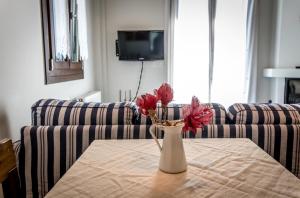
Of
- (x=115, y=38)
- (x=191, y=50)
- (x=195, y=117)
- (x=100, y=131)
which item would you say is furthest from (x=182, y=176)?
(x=115, y=38)

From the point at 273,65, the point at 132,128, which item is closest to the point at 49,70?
the point at 132,128

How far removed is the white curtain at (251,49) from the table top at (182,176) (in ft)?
10.6

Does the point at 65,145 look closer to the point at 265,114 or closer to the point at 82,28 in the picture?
the point at 265,114

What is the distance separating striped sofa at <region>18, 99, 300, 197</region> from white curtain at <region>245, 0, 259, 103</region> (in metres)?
2.72

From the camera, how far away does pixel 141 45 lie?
4.28 m

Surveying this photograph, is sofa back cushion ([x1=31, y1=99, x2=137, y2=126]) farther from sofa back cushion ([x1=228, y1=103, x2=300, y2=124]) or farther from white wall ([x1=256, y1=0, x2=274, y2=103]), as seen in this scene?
white wall ([x1=256, y1=0, x2=274, y2=103])

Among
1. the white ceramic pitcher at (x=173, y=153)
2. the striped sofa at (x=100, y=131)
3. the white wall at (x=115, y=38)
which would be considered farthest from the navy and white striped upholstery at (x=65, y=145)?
the white wall at (x=115, y=38)

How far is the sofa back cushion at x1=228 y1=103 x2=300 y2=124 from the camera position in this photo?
1.61 meters

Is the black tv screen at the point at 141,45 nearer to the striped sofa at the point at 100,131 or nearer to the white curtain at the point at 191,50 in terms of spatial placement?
the white curtain at the point at 191,50

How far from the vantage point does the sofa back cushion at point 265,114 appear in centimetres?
161

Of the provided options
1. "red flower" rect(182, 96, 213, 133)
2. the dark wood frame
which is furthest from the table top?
the dark wood frame

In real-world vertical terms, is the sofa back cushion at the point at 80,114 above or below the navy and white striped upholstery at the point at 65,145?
above

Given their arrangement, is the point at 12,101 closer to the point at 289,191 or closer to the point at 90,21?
the point at 289,191

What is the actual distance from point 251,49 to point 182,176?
12.4 feet
